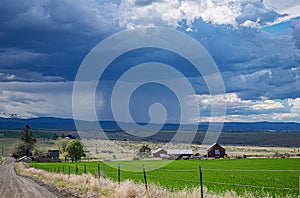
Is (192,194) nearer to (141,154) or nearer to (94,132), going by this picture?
(141,154)

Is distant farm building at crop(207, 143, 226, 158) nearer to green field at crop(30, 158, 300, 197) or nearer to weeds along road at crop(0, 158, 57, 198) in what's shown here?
green field at crop(30, 158, 300, 197)

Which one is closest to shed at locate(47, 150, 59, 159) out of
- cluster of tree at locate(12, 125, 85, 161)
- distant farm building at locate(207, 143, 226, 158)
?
cluster of tree at locate(12, 125, 85, 161)

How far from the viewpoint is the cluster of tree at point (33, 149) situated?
124m

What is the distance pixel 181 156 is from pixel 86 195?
10455cm

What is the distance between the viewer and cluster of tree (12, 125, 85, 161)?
406 ft

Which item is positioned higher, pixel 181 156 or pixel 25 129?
pixel 25 129

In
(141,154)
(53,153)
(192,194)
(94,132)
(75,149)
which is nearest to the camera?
(192,194)

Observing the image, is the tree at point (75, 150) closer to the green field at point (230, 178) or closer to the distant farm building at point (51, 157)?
the distant farm building at point (51, 157)

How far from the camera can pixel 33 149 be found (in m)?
146

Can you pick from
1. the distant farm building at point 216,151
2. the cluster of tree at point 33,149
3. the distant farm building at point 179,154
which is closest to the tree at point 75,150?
the cluster of tree at point 33,149

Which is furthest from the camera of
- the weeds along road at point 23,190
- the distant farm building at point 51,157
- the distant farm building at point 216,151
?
the distant farm building at point 51,157

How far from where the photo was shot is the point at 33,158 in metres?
136

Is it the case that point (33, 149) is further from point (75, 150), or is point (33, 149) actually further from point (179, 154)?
point (179, 154)

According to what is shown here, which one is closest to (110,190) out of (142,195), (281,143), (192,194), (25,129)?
(142,195)
